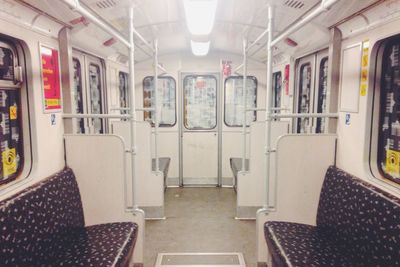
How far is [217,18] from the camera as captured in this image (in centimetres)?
377

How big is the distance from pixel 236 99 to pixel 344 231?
401cm

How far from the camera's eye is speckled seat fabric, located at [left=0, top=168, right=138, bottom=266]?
192 centimetres

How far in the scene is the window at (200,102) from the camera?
610 centimetres

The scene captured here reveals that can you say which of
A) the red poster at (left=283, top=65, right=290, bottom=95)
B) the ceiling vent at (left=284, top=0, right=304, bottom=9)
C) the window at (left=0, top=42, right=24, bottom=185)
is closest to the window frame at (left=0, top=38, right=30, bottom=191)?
the window at (left=0, top=42, right=24, bottom=185)

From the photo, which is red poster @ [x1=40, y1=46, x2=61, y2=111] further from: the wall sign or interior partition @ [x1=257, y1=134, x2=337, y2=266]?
the wall sign

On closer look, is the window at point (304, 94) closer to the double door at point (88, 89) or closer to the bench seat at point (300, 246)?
the bench seat at point (300, 246)

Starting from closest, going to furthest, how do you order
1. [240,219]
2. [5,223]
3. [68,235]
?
1. [5,223]
2. [68,235]
3. [240,219]

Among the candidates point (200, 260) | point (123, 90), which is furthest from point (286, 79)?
point (200, 260)

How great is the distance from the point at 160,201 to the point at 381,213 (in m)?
2.93

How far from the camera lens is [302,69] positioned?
14.0 ft

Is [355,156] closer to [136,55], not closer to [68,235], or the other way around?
[68,235]

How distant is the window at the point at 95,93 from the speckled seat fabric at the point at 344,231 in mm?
2610

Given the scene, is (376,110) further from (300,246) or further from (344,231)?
(300,246)

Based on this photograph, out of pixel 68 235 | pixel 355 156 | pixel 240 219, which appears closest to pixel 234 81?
pixel 240 219
